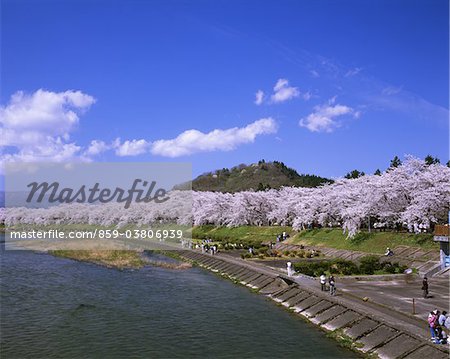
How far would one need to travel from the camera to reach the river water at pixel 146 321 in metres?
25.8

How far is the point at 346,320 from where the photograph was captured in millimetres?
29281

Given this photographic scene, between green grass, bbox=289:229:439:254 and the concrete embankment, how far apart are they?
1868cm

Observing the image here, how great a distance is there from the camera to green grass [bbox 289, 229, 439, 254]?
53138 mm

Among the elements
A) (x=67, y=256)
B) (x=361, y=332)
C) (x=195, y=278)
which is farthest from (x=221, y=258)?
(x=361, y=332)

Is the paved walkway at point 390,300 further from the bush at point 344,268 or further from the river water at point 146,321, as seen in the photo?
the bush at point 344,268

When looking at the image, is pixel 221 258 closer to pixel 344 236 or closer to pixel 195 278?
pixel 195 278

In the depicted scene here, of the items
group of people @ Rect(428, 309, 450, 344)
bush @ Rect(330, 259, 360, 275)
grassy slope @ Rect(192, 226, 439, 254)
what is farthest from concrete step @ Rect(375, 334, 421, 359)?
grassy slope @ Rect(192, 226, 439, 254)

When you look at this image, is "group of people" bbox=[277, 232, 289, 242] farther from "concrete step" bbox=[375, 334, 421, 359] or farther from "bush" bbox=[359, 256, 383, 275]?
"concrete step" bbox=[375, 334, 421, 359]

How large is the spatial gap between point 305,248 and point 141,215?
71998 mm

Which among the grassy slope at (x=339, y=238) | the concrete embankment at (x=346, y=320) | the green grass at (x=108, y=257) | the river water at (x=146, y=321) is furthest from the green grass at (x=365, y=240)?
the green grass at (x=108, y=257)

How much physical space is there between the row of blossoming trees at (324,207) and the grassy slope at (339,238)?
1618 millimetres

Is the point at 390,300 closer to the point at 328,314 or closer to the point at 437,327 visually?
the point at 328,314

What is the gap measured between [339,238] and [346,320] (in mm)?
40525

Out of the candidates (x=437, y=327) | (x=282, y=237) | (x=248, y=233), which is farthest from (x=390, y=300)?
(x=248, y=233)
